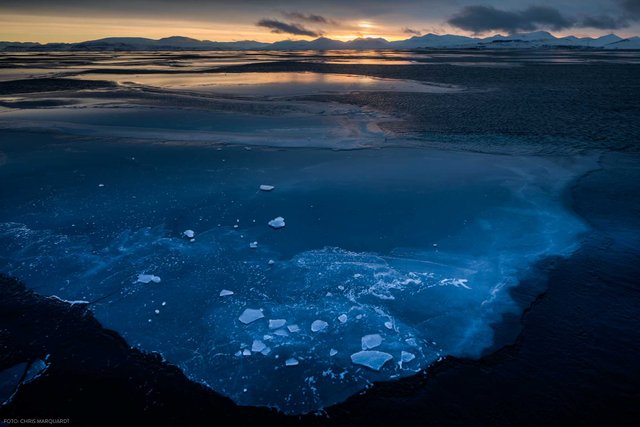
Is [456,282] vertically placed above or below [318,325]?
above

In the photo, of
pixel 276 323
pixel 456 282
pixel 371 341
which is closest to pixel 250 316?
pixel 276 323

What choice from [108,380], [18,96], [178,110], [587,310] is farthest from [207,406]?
[18,96]

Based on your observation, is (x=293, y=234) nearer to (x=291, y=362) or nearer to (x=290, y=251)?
(x=290, y=251)

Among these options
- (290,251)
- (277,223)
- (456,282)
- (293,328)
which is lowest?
(293,328)

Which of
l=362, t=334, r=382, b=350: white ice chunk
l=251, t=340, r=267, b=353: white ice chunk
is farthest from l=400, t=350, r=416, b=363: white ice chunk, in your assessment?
l=251, t=340, r=267, b=353: white ice chunk

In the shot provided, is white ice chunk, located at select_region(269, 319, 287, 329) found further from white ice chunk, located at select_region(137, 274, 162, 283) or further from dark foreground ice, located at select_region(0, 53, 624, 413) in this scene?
white ice chunk, located at select_region(137, 274, 162, 283)

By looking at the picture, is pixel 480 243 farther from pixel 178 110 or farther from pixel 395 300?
pixel 178 110
